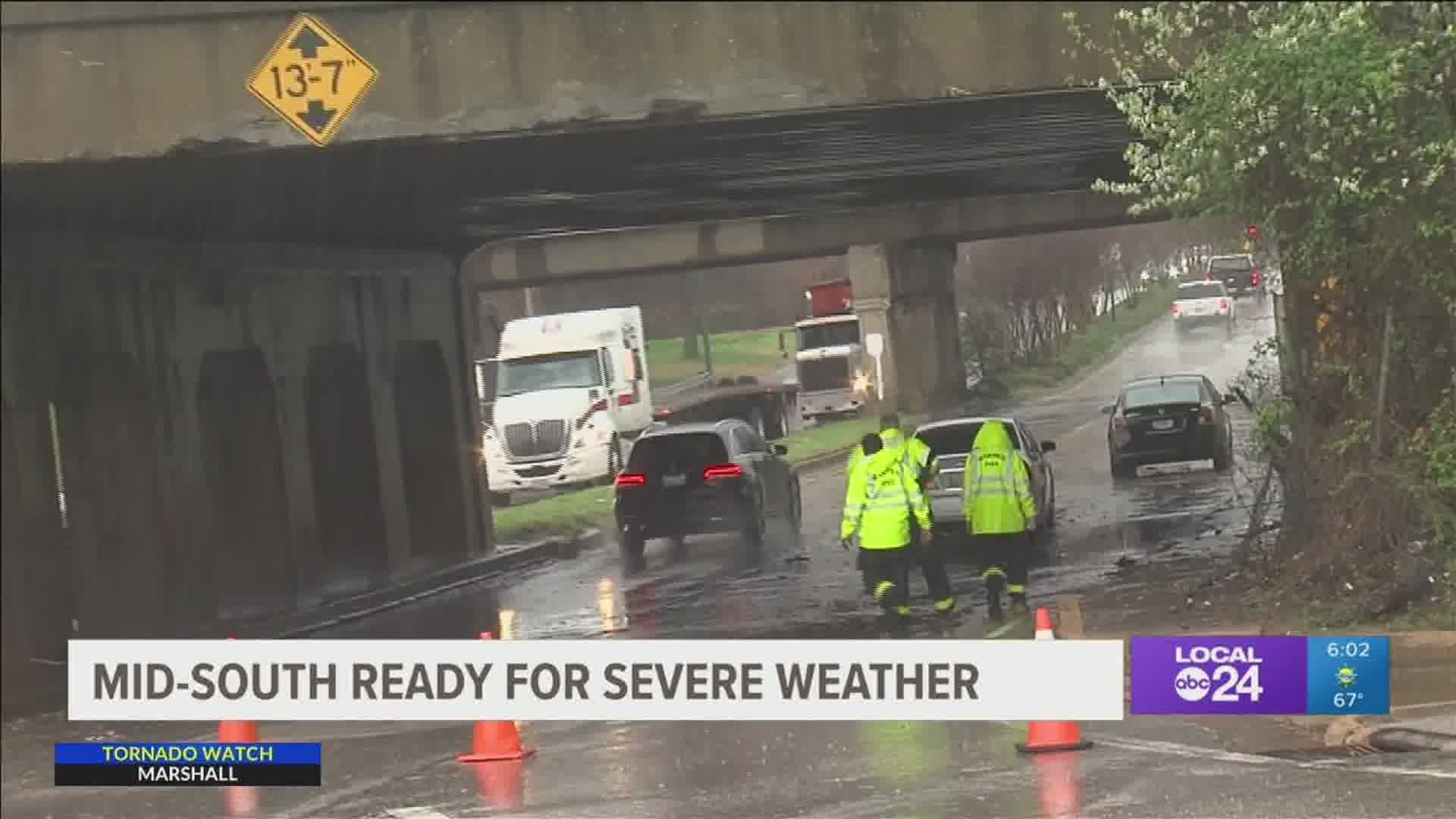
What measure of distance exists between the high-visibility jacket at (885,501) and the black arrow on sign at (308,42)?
206 inches

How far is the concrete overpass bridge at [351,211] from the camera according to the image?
15.3 m

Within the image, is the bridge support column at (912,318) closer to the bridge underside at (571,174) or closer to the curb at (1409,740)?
the bridge underside at (571,174)

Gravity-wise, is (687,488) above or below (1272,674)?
below

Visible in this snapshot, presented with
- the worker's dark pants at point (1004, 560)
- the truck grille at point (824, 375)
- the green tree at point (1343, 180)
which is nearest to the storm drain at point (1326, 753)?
the green tree at point (1343, 180)

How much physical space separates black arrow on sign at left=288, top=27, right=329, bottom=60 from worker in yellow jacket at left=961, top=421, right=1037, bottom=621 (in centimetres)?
644

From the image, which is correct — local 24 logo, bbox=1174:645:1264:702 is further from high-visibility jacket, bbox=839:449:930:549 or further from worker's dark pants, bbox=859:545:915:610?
worker's dark pants, bbox=859:545:915:610

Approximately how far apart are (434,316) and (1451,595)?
19.3m

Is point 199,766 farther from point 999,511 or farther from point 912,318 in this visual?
point 912,318

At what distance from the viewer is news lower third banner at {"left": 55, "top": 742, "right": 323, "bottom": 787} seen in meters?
12.2

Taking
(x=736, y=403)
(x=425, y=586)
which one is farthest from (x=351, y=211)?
(x=736, y=403)

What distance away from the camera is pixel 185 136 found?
15.4 metres

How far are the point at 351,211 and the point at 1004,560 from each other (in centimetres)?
843

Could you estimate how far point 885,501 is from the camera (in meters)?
17.5

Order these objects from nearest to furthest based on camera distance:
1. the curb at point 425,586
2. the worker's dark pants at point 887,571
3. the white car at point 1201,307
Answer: the worker's dark pants at point 887,571 < the curb at point 425,586 < the white car at point 1201,307
